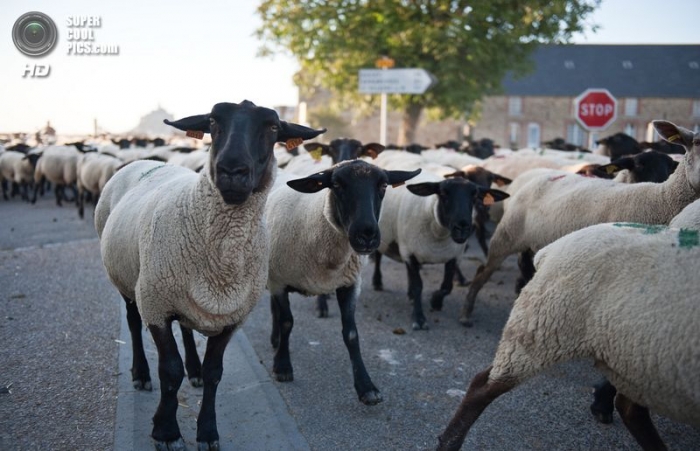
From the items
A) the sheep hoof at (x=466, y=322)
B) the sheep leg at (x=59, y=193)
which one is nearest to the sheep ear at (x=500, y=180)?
the sheep hoof at (x=466, y=322)

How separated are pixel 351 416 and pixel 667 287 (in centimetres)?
220

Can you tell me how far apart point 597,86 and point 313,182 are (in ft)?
170

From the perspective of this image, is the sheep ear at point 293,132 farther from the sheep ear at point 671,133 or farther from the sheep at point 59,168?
the sheep at point 59,168

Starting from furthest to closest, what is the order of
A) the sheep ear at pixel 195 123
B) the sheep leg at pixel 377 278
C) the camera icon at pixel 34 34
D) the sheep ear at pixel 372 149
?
the camera icon at pixel 34 34 → the sheep ear at pixel 372 149 → the sheep leg at pixel 377 278 → the sheep ear at pixel 195 123

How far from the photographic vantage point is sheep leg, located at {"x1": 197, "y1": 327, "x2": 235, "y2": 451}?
3365mm

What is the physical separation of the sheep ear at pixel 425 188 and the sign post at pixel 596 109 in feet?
17.2

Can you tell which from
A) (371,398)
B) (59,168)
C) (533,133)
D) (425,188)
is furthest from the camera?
(533,133)

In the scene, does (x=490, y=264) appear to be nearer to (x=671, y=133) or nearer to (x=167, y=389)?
(x=671, y=133)

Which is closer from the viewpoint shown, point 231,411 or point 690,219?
point 690,219

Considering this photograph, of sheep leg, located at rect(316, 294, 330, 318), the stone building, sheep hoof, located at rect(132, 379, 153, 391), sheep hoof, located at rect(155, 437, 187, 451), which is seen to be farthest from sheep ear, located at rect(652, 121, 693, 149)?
the stone building

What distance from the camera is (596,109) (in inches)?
393

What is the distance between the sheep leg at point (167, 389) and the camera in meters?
3.32

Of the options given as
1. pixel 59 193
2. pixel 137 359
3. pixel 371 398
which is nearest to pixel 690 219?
pixel 371 398

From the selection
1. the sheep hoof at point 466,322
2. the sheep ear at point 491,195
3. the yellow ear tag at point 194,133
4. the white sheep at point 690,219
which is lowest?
the sheep hoof at point 466,322
